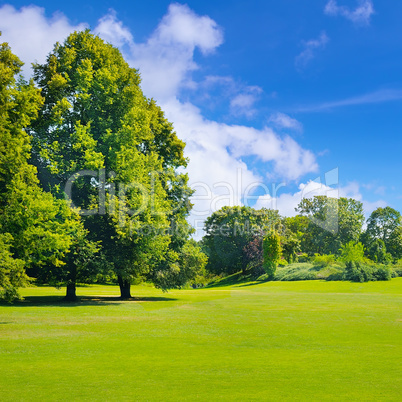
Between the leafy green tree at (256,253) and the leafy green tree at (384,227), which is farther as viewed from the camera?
the leafy green tree at (384,227)

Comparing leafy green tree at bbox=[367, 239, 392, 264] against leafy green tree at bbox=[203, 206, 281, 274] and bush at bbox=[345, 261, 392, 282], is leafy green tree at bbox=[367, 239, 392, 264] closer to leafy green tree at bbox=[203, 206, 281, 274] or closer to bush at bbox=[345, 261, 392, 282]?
bush at bbox=[345, 261, 392, 282]

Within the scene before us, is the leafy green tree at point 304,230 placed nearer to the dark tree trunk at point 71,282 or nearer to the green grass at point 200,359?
the dark tree trunk at point 71,282

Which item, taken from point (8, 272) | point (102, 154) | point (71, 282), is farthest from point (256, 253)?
point (8, 272)

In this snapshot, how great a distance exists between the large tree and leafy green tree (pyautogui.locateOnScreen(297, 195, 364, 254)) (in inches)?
2774

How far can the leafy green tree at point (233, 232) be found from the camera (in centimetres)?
8425

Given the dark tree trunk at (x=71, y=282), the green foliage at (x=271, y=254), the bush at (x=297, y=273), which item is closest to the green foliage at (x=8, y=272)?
the dark tree trunk at (x=71, y=282)

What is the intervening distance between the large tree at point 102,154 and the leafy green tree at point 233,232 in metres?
51.5

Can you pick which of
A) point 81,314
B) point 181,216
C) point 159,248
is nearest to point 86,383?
point 81,314

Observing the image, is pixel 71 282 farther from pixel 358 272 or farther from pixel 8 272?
pixel 358 272

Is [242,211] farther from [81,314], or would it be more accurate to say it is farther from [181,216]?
[81,314]

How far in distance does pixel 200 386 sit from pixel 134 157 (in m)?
24.0

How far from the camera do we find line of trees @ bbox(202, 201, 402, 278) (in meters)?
78.0

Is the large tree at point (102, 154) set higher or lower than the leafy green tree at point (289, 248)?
higher

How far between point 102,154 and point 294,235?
2712 inches
